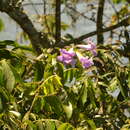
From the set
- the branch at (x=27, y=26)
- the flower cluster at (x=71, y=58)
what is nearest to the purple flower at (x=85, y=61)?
the flower cluster at (x=71, y=58)

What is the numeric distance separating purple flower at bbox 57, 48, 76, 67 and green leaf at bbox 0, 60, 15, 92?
27cm

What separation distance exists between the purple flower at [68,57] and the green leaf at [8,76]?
0.27 metres

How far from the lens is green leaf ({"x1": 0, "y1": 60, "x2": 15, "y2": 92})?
3.53 feet

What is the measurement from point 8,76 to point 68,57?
29 cm

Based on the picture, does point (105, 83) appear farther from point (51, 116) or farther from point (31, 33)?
point (31, 33)

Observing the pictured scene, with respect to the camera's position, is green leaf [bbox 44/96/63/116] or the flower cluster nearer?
green leaf [bbox 44/96/63/116]

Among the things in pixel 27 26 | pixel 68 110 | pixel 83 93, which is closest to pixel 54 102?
pixel 68 110

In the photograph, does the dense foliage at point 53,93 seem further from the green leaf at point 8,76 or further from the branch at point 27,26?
the branch at point 27,26

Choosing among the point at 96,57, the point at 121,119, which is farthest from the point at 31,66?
the point at 121,119

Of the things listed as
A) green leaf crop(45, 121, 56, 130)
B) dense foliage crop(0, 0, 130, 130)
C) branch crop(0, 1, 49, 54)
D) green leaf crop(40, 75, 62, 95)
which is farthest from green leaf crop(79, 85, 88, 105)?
branch crop(0, 1, 49, 54)

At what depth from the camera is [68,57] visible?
134 centimetres

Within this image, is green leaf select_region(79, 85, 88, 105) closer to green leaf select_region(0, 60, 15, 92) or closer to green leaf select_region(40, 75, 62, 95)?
green leaf select_region(40, 75, 62, 95)

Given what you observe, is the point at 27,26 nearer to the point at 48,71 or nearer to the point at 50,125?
the point at 48,71

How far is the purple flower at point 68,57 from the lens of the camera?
1.35 meters
